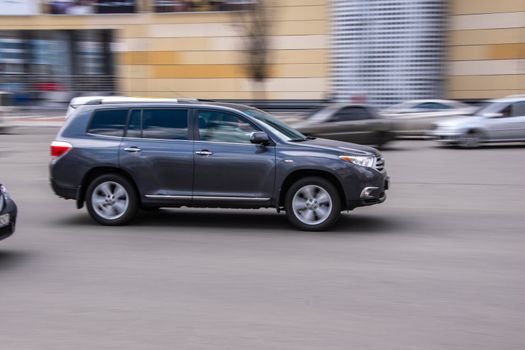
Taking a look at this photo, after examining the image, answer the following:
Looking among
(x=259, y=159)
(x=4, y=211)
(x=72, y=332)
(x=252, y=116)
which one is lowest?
(x=72, y=332)

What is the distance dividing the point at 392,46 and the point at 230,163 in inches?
958

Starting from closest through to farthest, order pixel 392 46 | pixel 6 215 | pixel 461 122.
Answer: pixel 6 215
pixel 461 122
pixel 392 46

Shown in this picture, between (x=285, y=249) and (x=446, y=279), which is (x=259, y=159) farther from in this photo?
(x=446, y=279)

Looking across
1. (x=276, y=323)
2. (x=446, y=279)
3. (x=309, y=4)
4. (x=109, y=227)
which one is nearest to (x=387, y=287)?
(x=446, y=279)

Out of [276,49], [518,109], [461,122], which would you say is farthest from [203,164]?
[276,49]

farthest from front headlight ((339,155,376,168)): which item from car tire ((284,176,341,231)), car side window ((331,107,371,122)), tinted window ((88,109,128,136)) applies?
car side window ((331,107,371,122))

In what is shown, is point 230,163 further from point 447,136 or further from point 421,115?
point 421,115

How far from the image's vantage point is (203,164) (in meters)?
8.62

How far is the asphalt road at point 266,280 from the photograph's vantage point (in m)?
4.85

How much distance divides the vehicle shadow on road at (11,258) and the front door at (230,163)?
2220mm

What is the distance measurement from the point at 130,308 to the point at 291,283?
1519mm

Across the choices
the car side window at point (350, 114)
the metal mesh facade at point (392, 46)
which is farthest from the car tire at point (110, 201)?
the metal mesh facade at point (392, 46)

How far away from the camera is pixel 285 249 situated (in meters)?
7.59

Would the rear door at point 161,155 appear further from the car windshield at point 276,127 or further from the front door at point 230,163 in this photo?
the car windshield at point 276,127
